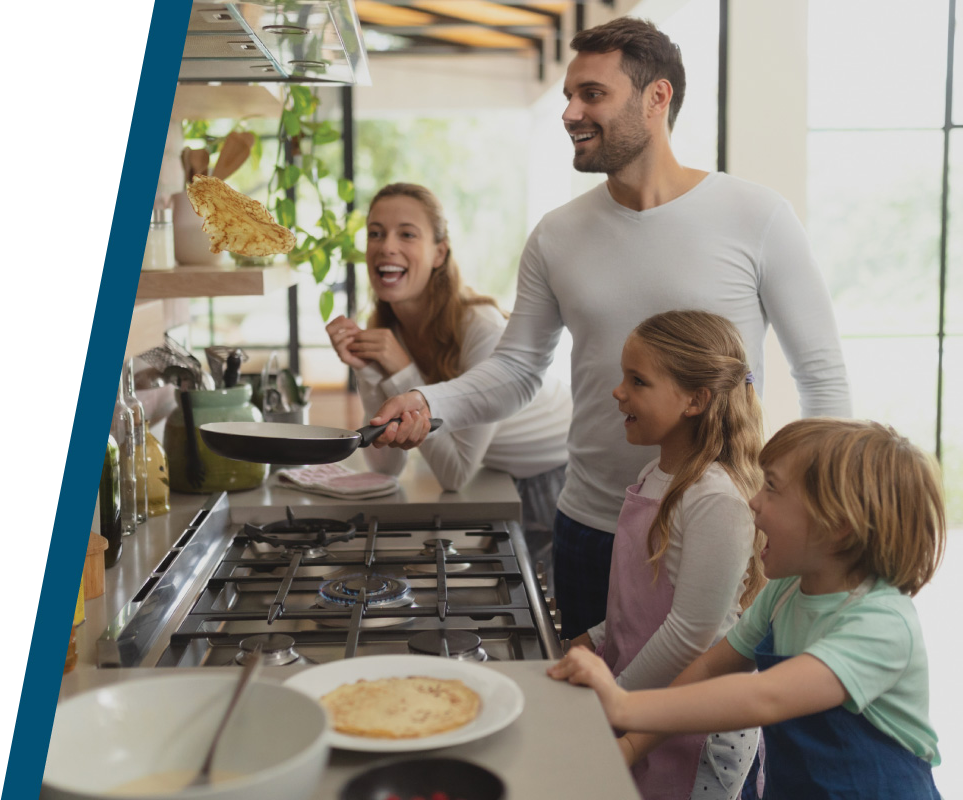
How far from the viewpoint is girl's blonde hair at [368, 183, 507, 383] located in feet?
6.97

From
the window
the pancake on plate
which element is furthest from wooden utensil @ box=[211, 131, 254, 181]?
the window

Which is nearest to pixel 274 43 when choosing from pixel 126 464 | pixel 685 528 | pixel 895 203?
pixel 126 464

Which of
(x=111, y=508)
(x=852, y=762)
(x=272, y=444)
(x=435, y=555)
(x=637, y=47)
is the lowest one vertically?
(x=852, y=762)

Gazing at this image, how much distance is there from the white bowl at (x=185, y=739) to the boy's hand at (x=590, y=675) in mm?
371

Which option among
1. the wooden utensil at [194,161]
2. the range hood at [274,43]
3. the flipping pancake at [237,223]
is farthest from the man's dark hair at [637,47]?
the wooden utensil at [194,161]

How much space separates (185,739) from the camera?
1.80 feet

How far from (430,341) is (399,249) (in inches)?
8.5

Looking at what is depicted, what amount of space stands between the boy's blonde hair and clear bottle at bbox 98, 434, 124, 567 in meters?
0.91

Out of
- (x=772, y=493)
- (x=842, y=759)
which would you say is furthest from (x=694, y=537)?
(x=842, y=759)

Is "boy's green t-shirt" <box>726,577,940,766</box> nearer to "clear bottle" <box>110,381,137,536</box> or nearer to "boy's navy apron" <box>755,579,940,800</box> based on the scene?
"boy's navy apron" <box>755,579,940,800</box>

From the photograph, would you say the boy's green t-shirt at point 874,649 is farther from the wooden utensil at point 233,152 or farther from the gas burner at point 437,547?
the wooden utensil at point 233,152

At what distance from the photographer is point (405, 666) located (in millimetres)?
850

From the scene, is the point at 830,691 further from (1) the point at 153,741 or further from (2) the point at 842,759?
(1) the point at 153,741

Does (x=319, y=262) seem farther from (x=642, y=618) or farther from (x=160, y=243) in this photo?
(x=642, y=618)
